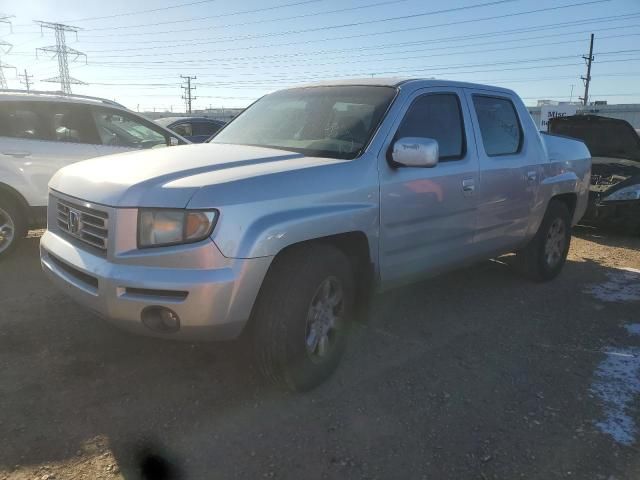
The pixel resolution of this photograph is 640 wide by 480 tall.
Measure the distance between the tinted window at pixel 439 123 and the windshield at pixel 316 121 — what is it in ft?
0.73

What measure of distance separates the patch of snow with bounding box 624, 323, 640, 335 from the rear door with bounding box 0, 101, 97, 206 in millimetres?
5648

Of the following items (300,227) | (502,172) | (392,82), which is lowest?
(300,227)

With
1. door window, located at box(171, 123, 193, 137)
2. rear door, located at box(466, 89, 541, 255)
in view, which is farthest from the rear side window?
door window, located at box(171, 123, 193, 137)

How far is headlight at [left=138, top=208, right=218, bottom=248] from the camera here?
266 cm

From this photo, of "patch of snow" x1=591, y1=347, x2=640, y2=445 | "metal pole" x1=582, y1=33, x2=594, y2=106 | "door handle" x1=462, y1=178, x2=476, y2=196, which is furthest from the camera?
"metal pole" x1=582, y1=33, x2=594, y2=106

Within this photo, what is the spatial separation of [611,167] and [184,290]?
859cm

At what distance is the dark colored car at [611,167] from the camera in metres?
7.94

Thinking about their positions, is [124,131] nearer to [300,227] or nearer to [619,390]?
[300,227]

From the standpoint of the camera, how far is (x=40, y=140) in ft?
19.2

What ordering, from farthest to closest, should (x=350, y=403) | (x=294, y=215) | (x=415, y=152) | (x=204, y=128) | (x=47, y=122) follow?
(x=204, y=128) < (x=47, y=122) < (x=415, y=152) < (x=350, y=403) < (x=294, y=215)

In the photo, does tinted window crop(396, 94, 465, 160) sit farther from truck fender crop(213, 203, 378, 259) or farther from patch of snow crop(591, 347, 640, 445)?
patch of snow crop(591, 347, 640, 445)

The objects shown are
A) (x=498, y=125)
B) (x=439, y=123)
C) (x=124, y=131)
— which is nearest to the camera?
(x=439, y=123)

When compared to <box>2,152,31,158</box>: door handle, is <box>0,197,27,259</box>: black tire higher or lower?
lower

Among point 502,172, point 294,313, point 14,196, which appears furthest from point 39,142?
point 502,172
